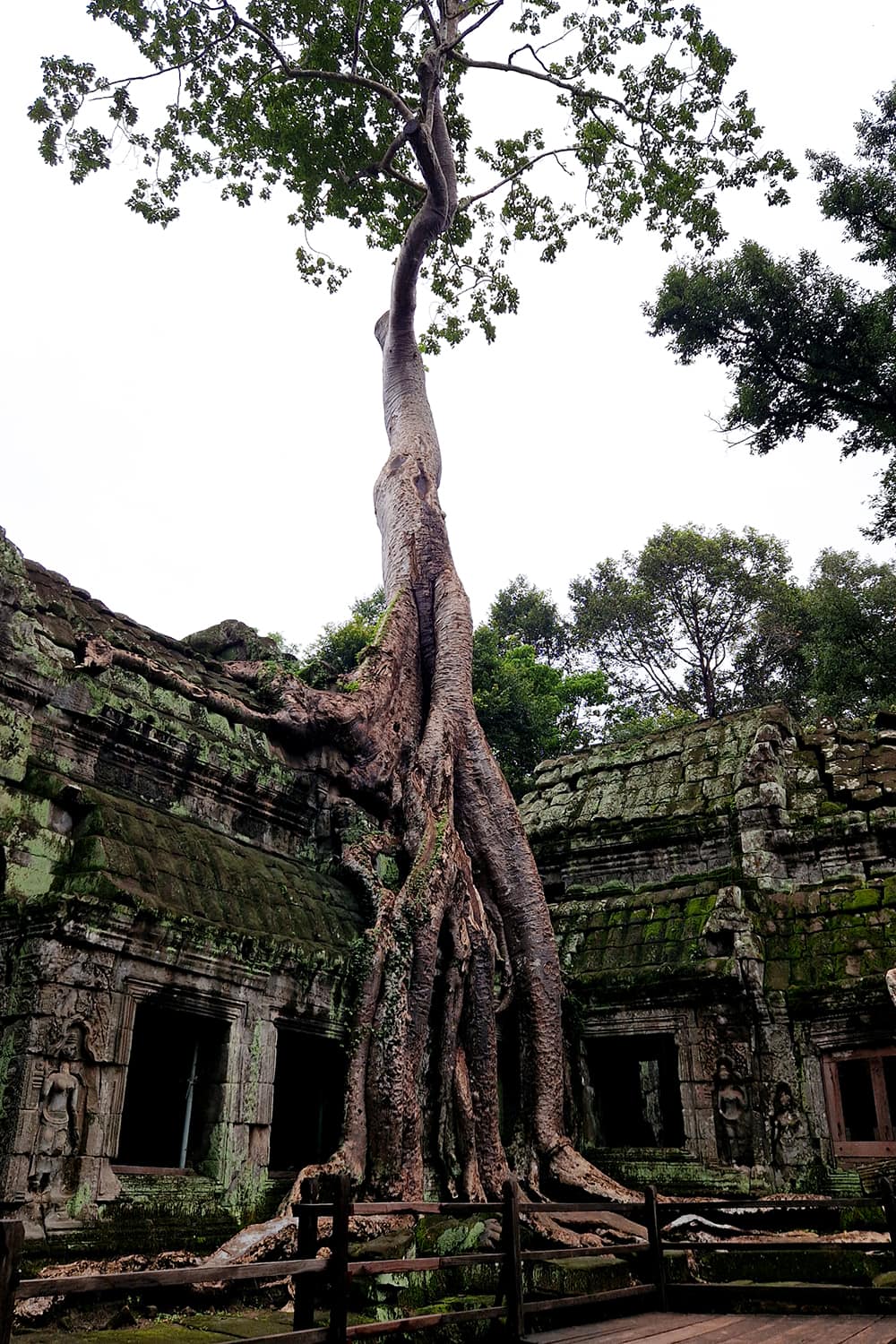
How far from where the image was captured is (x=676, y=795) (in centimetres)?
1061

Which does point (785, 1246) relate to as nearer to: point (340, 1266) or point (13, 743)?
point (340, 1266)

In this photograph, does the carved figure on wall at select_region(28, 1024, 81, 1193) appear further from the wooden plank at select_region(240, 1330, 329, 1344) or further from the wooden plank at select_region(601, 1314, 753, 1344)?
the wooden plank at select_region(601, 1314, 753, 1344)

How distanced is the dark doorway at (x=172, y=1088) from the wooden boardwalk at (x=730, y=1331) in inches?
99.8

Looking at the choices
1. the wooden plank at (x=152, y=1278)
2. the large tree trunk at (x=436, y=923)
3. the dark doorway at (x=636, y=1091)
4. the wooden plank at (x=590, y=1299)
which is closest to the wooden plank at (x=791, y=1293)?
the wooden plank at (x=590, y=1299)

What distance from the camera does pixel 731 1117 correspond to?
820 cm

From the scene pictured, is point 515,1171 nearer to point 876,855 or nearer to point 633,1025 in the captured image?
point 633,1025

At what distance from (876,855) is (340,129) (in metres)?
10.4

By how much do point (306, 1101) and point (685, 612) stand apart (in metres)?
21.6

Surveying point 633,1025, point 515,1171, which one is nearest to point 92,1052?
point 515,1171

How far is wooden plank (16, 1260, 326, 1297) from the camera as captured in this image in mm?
2711

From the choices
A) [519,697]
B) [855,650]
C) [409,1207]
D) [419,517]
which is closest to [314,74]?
[419,517]

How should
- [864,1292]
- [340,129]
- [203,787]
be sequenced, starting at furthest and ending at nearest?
[340,129]
[203,787]
[864,1292]

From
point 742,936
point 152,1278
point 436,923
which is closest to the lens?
point 152,1278

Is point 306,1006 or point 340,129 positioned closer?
point 306,1006
